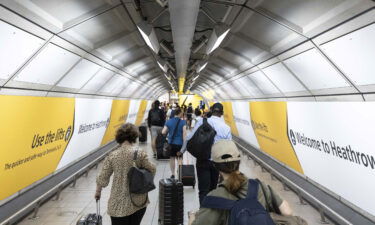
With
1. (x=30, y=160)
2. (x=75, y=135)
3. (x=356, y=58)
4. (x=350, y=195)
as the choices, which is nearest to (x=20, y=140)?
(x=30, y=160)

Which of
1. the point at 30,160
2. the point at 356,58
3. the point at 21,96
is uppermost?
the point at 356,58

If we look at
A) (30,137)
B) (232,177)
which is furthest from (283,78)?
(30,137)

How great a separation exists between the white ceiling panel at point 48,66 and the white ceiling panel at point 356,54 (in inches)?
151

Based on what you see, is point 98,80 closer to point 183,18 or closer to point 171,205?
point 183,18

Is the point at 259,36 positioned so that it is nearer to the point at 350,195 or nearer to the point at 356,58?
the point at 356,58

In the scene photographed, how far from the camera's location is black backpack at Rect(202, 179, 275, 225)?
1.35 meters

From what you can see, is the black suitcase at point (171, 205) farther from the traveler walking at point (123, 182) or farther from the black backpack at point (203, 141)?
the traveler walking at point (123, 182)

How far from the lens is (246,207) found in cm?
140

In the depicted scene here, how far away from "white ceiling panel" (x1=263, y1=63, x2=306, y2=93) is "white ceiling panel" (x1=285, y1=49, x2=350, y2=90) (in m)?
0.28

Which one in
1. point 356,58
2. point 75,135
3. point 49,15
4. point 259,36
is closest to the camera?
point 356,58

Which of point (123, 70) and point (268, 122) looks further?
point (123, 70)

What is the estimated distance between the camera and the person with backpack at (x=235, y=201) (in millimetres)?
1370

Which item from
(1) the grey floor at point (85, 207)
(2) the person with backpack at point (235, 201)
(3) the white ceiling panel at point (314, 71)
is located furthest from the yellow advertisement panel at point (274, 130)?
(2) the person with backpack at point (235, 201)

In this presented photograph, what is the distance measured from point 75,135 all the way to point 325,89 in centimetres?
557
